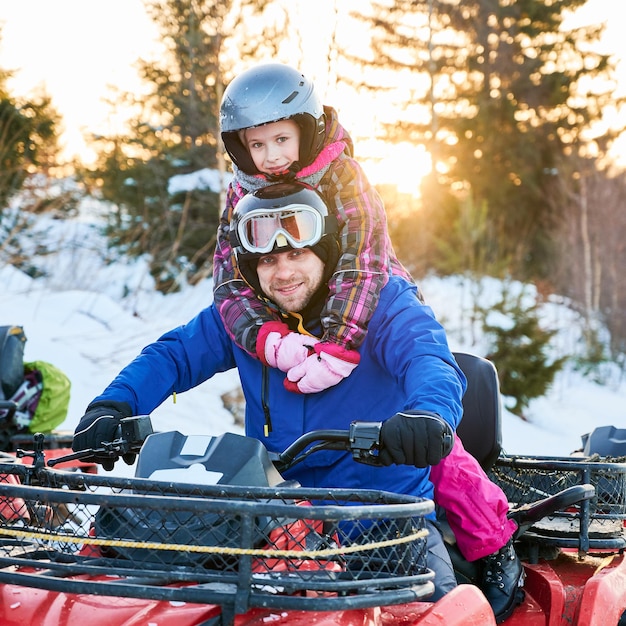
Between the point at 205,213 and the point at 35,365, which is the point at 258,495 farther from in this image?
the point at 205,213

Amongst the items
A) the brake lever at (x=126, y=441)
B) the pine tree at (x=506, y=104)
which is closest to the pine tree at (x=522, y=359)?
the brake lever at (x=126, y=441)

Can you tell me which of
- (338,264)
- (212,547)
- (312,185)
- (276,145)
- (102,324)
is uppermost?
(276,145)

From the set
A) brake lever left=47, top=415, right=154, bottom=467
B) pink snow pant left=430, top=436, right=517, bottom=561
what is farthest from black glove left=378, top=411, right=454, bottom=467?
pink snow pant left=430, top=436, right=517, bottom=561

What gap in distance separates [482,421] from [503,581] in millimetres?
711

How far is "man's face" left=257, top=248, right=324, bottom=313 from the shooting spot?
9.43 ft

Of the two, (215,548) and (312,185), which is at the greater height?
(312,185)

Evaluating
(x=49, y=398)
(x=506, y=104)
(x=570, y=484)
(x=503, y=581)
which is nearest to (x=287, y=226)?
(x=503, y=581)

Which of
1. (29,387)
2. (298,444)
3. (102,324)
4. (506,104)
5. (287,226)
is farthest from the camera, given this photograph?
(506,104)

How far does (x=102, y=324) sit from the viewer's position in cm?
1029

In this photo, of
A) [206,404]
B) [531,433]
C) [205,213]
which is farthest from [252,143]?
[205,213]

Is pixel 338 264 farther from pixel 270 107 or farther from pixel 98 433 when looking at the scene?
pixel 98 433

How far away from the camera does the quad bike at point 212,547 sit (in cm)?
170

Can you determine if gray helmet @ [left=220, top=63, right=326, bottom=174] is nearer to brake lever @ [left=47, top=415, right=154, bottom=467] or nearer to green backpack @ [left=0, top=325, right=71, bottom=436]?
brake lever @ [left=47, top=415, right=154, bottom=467]

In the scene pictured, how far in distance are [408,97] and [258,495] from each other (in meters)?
25.9
